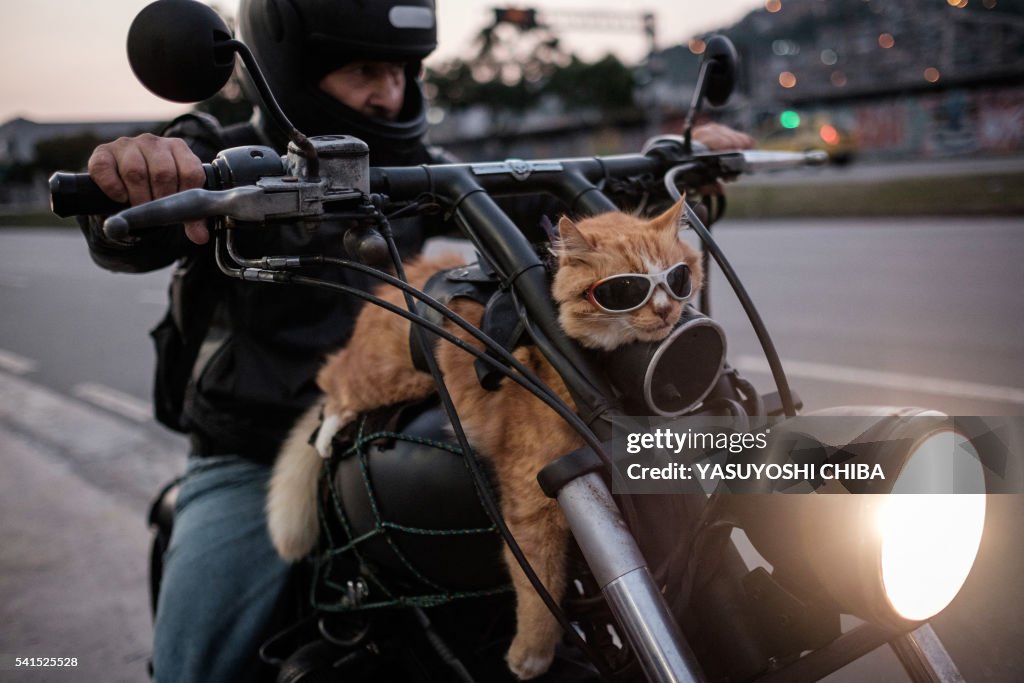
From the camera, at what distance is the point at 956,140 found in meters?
31.5

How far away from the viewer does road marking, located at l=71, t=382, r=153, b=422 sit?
6122 millimetres

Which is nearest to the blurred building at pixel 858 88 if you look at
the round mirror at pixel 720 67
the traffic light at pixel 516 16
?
the traffic light at pixel 516 16

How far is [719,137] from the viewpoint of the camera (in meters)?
1.91

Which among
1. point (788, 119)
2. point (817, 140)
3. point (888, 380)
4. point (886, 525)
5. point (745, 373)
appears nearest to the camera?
point (886, 525)

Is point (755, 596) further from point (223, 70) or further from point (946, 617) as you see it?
point (946, 617)

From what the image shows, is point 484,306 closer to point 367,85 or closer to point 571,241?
point 571,241

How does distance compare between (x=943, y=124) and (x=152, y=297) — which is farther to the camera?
(x=943, y=124)

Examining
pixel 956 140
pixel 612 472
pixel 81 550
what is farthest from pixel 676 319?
pixel 956 140

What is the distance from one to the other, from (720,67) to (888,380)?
432 centimetres

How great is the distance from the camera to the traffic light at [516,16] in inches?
703

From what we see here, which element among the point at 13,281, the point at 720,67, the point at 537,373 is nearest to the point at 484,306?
the point at 537,373

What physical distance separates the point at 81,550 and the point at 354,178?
352cm

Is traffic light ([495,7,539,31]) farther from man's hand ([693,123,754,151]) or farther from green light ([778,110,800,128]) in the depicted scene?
man's hand ([693,123,754,151])

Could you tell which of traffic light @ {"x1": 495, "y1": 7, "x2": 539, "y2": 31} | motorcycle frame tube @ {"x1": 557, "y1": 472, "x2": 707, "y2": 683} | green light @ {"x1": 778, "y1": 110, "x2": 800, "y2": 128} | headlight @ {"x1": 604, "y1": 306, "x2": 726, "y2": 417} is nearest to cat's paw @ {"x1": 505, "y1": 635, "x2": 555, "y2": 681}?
motorcycle frame tube @ {"x1": 557, "y1": 472, "x2": 707, "y2": 683}
